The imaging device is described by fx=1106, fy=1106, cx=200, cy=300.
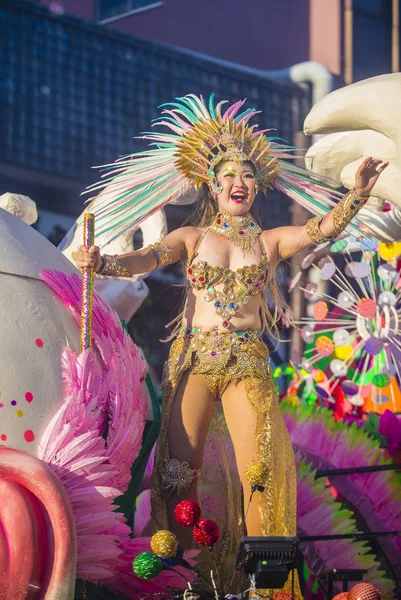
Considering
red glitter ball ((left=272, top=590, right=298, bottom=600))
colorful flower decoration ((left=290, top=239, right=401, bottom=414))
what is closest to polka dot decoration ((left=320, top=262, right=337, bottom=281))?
colorful flower decoration ((left=290, top=239, right=401, bottom=414))

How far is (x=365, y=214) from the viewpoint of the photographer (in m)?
4.84

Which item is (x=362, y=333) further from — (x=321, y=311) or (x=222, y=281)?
(x=222, y=281)

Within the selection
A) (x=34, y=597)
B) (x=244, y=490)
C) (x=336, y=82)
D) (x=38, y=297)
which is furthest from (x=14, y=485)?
(x=336, y=82)

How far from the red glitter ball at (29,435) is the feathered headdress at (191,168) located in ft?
3.20

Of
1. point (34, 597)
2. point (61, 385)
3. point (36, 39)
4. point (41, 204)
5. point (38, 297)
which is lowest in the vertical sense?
point (34, 597)

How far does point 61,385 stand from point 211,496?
3.03ft

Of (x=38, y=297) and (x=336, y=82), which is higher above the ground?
(x=336, y=82)

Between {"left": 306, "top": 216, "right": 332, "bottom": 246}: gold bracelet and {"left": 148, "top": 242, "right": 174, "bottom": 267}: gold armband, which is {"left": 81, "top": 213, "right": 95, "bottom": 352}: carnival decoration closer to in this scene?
{"left": 148, "top": 242, "right": 174, "bottom": 267}: gold armband

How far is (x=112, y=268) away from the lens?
3766 millimetres

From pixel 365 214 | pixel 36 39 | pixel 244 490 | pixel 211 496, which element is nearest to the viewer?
pixel 244 490

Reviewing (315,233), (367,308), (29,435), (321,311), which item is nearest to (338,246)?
(367,308)

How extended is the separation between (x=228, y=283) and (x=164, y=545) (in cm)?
106

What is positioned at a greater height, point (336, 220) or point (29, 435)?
point (336, 220)

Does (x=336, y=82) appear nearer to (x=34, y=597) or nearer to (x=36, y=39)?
(x=36, y=39)
